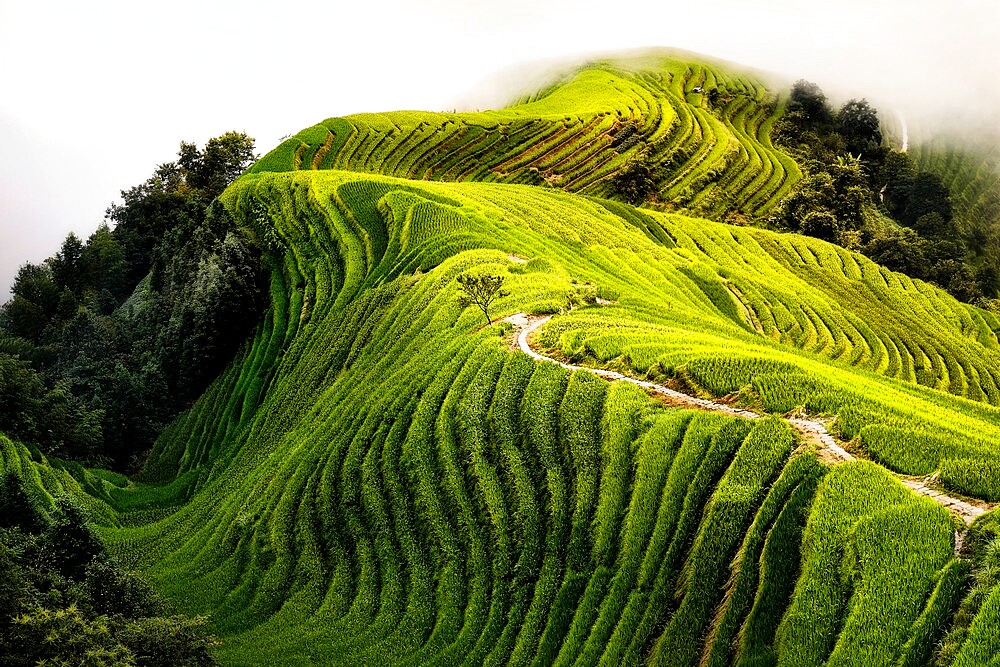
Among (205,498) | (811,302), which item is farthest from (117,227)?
(811,302)

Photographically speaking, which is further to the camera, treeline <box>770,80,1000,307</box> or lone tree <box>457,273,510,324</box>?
treeline <box>770,80,1000,307</box>

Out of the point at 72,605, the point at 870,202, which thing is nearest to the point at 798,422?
the point at 72,605

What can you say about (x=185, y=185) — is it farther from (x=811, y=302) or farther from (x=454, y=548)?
(x=454, y=548)

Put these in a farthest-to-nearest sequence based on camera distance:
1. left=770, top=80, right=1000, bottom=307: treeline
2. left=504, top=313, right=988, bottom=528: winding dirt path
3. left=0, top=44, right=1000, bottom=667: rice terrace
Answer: left=770, top=80, right=1000, bottom=307: treeline → left=0, top=44, right=1000, bottom=667: rice terrace → left=504, top=313, right=988, bottom=528: winding dirt path

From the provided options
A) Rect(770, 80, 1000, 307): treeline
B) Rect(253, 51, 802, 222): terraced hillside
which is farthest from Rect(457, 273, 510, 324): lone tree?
Rect(770, 80, 1000, 307): treeline

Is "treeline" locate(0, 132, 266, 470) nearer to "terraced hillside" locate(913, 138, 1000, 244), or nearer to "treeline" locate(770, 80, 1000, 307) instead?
"treeline" locate(770, 80, 1000, 307)

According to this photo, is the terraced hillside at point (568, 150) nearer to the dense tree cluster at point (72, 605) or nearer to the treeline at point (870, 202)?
the treeline at point (870, 202)
